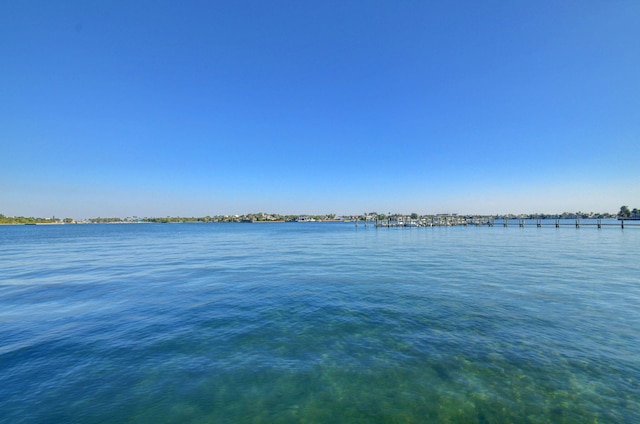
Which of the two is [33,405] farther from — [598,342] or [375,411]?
[598,342]

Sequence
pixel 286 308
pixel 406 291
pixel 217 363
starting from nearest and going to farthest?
pixel 217 363, pixel 286 308, pixel 406 291

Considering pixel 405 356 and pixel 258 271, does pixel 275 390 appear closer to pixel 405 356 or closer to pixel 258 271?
pixel 405 356

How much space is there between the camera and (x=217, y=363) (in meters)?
9.40

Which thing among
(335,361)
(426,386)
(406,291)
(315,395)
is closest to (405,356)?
(426,386)

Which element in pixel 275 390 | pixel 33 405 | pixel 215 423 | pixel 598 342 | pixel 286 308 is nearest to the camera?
pixel 215 423

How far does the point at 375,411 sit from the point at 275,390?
3037 millimetres

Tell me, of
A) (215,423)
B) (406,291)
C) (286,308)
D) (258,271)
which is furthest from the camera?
(258,271)

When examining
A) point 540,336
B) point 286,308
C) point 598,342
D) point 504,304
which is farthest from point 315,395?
point 504,304

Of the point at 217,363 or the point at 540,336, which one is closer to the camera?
the point at 217,363

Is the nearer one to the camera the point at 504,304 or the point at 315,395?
the point at 315,395

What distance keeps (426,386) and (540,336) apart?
703 cm

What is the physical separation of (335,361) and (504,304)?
38.8 feet

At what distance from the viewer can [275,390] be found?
796 centimetres

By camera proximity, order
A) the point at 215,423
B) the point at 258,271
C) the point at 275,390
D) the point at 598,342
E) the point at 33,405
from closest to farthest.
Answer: the point at 215,423 → the point at 33,405 → the point at 275,390 → the point at 598,342 → the point at 258,271
